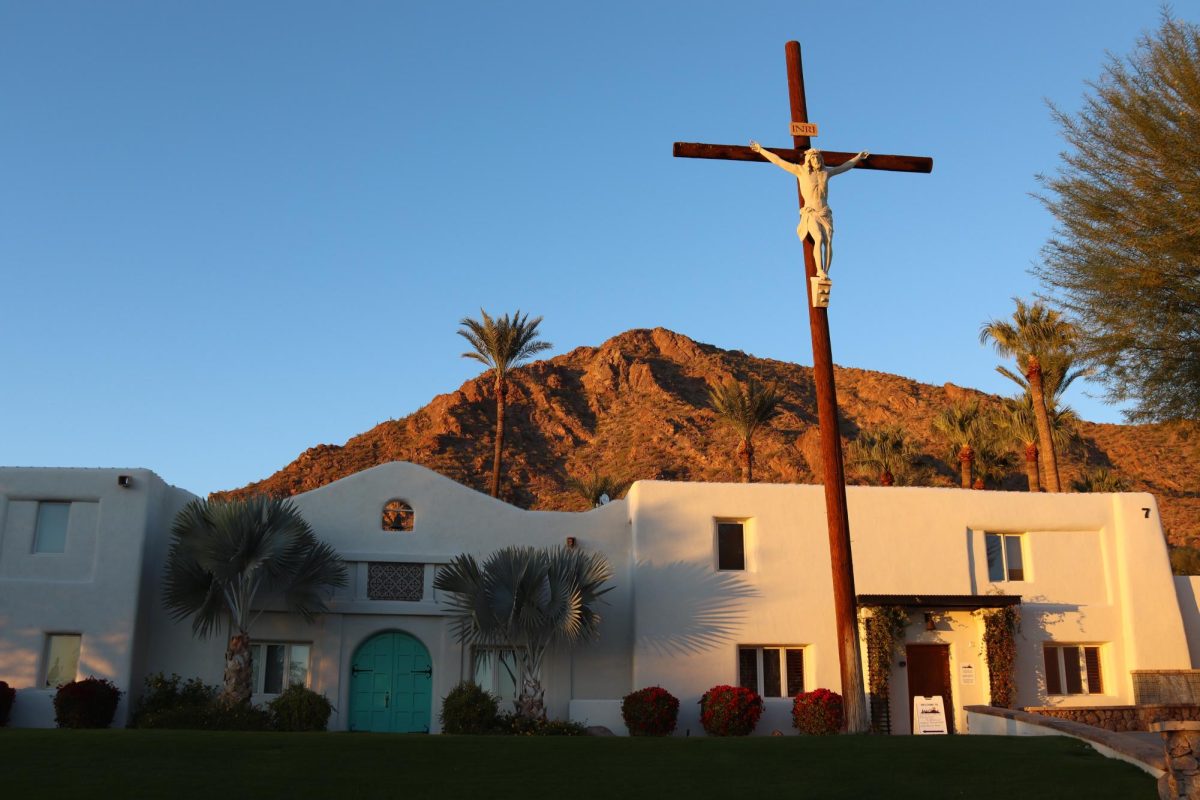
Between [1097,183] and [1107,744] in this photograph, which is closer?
[1107,744]

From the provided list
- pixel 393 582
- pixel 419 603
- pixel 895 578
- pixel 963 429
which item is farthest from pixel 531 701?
pixel 963 429

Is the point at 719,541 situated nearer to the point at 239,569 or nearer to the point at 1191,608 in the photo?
the point at 239,569

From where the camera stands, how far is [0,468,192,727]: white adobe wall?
23781mm

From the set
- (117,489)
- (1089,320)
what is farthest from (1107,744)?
(117,489)

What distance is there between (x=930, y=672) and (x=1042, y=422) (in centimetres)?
1439

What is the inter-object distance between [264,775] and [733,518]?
14.8 m

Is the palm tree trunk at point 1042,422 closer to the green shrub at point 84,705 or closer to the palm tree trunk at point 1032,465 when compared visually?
the palm tree trunk at point 1032,465

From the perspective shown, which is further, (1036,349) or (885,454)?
(885,454)

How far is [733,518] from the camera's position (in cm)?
2678

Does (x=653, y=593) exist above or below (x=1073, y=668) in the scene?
above

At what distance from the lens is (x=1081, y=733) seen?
678 inches

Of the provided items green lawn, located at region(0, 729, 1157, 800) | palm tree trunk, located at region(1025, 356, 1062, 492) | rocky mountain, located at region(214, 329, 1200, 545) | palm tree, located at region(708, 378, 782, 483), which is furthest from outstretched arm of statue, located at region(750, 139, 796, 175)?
rocky mountain, located at region(214, 329, 1200, 545)

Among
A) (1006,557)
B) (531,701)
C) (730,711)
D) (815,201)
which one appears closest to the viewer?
(815,201)

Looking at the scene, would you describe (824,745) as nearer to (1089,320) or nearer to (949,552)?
(1089,320)
